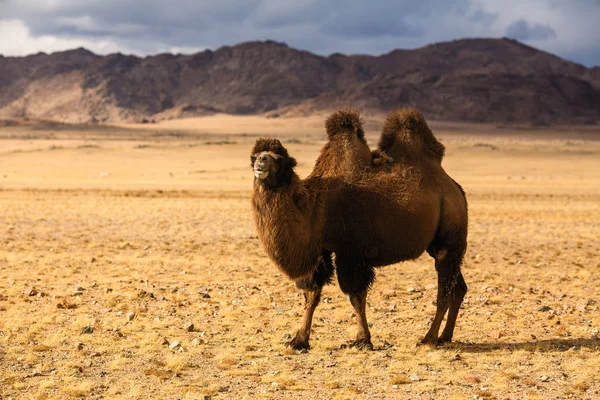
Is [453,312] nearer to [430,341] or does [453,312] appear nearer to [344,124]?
[430,341]

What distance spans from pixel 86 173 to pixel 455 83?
112861 mm

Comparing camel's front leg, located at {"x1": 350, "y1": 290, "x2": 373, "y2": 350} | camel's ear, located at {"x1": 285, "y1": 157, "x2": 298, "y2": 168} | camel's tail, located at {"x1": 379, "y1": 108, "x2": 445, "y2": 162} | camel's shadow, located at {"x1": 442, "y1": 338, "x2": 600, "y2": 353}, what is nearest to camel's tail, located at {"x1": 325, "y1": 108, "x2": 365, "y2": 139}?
camel's tail, located at {"x1": 379, "y1": 108, "x2": 445, "y2": 162}

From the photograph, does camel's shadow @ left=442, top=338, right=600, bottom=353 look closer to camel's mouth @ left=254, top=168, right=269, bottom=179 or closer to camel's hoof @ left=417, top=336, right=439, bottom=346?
camel's hoof @ left=417, top=336, right=439, bottom=346

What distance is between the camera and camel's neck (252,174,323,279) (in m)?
7.84

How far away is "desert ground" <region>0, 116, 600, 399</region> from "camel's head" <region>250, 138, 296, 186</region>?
1861 mm

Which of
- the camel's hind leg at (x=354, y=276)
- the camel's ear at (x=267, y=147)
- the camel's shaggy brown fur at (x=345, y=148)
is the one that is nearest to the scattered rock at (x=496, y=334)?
the camel's hind leg at (x=354, y=276)

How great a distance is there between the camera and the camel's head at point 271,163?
7.64m

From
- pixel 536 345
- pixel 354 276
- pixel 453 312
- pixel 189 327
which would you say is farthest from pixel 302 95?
pixel 354 276

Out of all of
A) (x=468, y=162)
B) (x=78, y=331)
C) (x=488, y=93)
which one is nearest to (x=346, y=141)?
(x=78, y=331)

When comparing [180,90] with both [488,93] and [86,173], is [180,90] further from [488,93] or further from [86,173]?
[86,173]

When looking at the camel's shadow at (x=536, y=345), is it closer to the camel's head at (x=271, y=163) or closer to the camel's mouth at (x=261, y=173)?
the camel's head at (x=271, y=163)

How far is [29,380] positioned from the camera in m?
7.24

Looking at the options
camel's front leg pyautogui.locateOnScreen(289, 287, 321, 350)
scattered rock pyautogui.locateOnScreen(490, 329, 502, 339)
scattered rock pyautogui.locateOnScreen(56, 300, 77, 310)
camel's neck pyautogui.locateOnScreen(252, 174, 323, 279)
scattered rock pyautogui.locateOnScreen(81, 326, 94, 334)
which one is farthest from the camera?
scattered rock pyautogui.locateOnScreen(56, 300, 77, 310)

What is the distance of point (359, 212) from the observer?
8.38m
